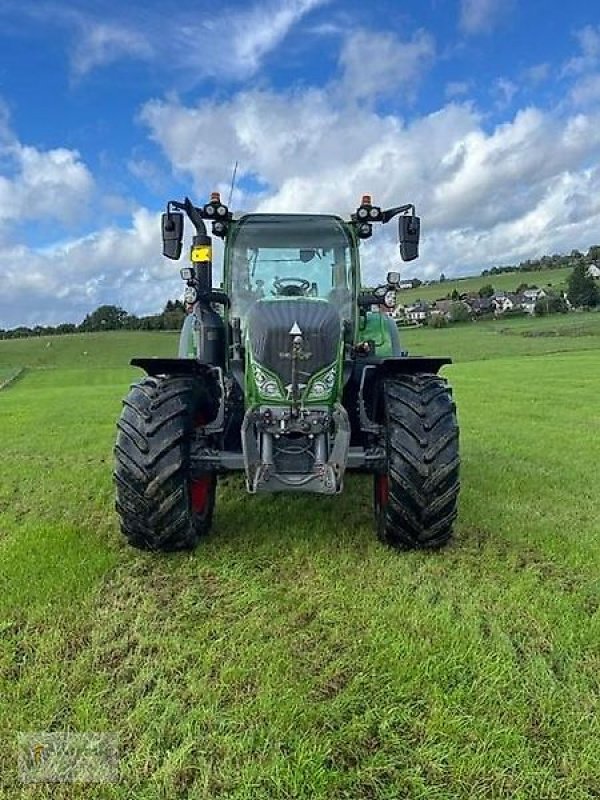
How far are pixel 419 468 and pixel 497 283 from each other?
8858 cm

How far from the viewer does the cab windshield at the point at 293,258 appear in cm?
527

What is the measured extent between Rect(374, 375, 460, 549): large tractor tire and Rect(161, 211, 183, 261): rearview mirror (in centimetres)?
187

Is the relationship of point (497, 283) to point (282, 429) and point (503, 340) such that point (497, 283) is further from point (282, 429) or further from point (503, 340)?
point (282, 429)

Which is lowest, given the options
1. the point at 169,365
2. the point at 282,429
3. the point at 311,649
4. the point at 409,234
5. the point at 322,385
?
the point at 311,649

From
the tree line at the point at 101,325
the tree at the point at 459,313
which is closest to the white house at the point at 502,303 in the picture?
the tree at the point at 459,313

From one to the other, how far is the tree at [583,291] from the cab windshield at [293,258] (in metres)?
71.4

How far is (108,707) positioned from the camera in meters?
2.69

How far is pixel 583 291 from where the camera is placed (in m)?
69.9

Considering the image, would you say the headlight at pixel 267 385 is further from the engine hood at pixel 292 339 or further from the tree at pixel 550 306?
the tree at pixel 550 306

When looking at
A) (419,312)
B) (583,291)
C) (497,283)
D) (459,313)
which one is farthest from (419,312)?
(497,283)

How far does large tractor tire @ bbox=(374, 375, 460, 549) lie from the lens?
13.5ft

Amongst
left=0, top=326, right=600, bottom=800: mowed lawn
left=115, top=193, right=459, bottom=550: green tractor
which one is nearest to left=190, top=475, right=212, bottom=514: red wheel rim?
left=115, top=193, right=459, bottom=550: green tractor

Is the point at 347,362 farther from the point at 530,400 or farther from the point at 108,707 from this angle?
the point at 530,400

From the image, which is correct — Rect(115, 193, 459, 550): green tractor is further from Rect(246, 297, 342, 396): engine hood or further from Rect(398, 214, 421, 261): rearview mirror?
Rect(398, 214, 421, 261): rearview mirror
